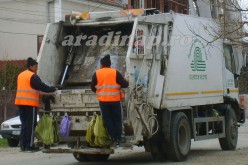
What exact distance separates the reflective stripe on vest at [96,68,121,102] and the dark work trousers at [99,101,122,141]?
0.11 metres

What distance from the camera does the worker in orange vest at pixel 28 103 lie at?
1139cm

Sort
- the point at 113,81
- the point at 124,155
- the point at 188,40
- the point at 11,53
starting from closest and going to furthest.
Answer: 1. the point at 113,81
2. the point at 188,40
3. the point at 124,155
4. the point at 11,53

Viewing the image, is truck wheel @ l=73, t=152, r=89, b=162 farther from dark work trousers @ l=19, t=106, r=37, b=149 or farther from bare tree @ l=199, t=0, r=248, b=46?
bare tree @ l=199, t=0, r=248, b=46

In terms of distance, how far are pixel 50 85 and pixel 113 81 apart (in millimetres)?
1865

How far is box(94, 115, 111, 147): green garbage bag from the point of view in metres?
10.8

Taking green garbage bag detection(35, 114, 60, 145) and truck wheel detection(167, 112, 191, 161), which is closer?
green garbage bag detection(35, 114, 60, 145)

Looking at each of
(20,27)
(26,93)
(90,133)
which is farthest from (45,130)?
(20,27)

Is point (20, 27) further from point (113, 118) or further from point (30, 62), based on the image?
point (113, 118)

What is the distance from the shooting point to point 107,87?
1083cm

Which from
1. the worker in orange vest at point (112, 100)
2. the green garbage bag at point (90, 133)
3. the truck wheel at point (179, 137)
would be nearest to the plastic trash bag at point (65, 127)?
the green garbage bag at point (90, 133)

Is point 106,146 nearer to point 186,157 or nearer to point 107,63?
point 107,63

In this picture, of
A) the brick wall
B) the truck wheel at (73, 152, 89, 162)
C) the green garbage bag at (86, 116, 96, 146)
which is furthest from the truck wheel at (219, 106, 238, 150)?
the brick wall

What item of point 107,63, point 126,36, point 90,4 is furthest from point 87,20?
point 90,4

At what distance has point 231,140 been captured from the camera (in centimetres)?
1499
